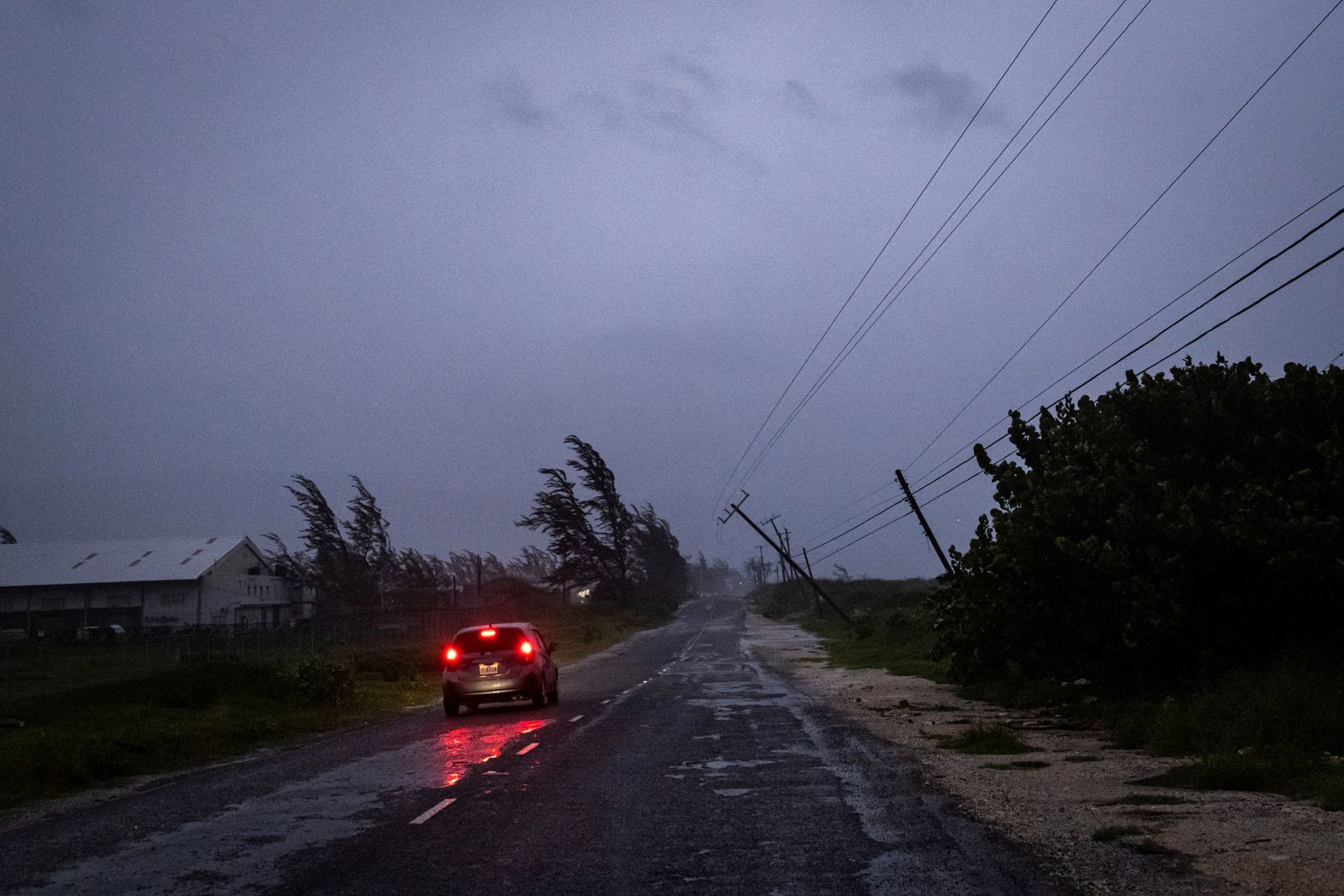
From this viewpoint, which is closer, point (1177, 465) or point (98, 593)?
point (1177, 465)

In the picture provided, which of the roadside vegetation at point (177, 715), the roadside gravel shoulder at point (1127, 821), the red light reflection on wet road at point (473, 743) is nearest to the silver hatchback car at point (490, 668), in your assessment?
the red light reflection on wet road at point (473, 743)

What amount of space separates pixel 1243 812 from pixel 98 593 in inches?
2668

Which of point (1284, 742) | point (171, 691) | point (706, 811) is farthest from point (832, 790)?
point (171, 691)

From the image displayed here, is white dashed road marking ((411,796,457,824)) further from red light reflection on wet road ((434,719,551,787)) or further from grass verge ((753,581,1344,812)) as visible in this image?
grass verge ((753,581,1344,812))

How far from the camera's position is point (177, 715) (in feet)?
72.5

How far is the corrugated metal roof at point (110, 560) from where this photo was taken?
64875 mm

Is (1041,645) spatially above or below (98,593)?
below

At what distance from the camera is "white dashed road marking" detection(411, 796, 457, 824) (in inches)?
394

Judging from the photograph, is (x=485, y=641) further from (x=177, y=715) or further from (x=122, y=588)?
(x=122, y=588)

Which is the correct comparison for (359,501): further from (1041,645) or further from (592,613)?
(1041,645)

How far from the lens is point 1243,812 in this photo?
9500 millimetres

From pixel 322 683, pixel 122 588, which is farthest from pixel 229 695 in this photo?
pixel 122 588

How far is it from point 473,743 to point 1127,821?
33.4 feet

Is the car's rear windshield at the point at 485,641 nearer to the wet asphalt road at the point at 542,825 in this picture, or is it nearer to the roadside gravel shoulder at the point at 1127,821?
the wet asphalt road at the point at 542,825
